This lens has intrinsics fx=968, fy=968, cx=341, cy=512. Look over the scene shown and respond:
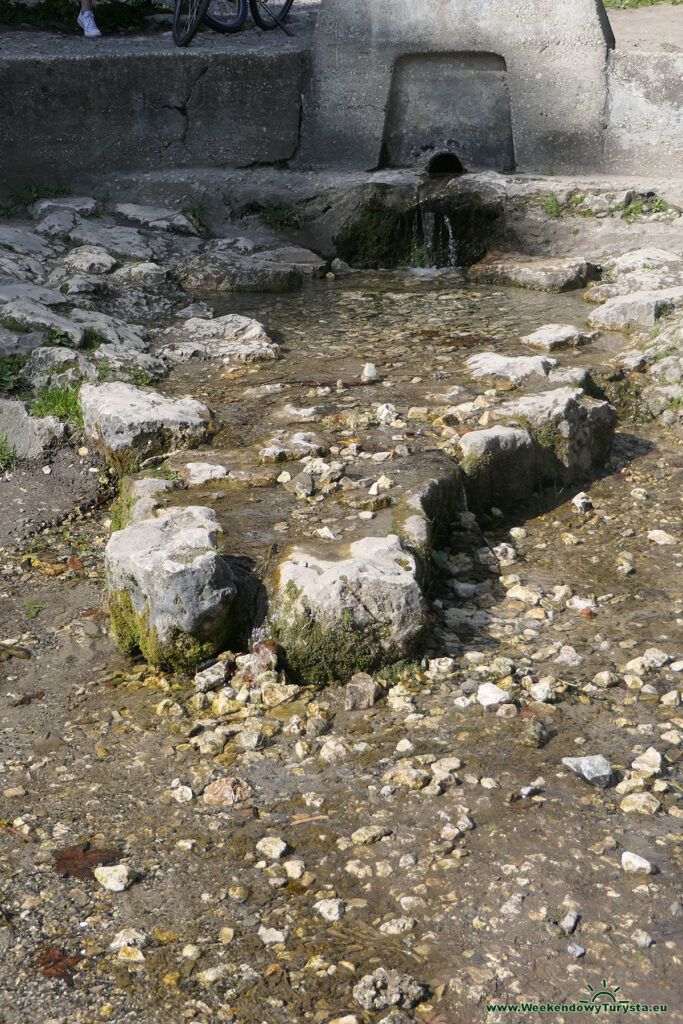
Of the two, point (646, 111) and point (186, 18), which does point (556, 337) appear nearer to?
point (646, 111)

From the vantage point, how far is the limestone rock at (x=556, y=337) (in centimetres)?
518

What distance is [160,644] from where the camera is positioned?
9.73 feet

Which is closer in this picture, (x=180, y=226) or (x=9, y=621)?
(x=9, y=621)

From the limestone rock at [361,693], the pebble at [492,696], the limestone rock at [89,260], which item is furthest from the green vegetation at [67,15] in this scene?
the pebble at [492,696]

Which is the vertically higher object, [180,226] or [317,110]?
[317,110]

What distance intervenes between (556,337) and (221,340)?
185 centimetres

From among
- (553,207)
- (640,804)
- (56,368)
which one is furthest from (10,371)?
(553,207)

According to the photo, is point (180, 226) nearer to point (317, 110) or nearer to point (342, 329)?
point (317, 110)

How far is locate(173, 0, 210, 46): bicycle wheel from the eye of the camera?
25.4 ft

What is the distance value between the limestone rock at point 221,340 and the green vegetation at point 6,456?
3.77 ft

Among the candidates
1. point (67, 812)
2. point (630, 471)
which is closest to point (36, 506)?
point (67, 812)

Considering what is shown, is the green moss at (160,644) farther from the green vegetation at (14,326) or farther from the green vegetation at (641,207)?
the green vegetation at (641,207)

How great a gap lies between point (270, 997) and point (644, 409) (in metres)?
3.59

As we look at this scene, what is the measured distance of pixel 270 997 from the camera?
1973 millimetres
